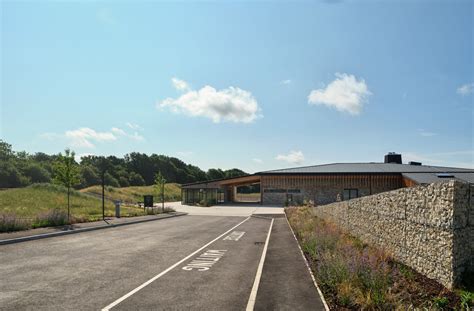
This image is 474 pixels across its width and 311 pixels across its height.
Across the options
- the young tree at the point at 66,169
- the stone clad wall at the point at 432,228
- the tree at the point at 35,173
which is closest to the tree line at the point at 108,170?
the tree at the point at 35,173

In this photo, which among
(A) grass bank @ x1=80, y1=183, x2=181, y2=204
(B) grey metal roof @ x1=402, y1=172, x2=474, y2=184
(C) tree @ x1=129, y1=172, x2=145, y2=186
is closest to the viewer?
(B) grey metal roof @ x1=402, y1=172, x2=474, y2=184

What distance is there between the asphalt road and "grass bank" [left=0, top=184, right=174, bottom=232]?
426 cm

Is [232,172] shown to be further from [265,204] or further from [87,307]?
[87,307]

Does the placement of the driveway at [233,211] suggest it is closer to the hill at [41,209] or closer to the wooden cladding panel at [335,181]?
the wooden cladding panel at [335,181]

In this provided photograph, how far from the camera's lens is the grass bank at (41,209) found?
1794 cm

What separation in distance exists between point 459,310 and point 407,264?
10.7 ft

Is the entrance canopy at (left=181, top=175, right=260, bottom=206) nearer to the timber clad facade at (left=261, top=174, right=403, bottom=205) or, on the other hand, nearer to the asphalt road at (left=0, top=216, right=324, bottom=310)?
the timber clad facade at (left=261, top=174, right=403, bottom=205)

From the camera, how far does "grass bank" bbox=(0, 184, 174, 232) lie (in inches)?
706

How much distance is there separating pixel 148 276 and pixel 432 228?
281 inches

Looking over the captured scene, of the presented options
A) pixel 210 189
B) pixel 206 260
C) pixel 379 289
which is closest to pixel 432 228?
pixel 379 289

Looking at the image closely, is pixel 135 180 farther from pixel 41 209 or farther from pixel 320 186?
pixel 41 209

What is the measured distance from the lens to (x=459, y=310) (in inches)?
231

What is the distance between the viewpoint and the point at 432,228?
25.3 ft

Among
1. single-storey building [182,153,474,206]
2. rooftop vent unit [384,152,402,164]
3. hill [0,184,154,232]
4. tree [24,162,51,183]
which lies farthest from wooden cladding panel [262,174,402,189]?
tree [24,162,51,183]
